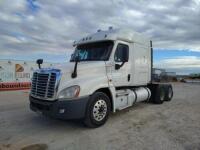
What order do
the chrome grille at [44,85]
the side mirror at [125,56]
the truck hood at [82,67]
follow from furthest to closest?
the side mirror at [125,56] < the truck hood at [82,67] < the chrome grille at [44,85]

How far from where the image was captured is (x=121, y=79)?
734cm

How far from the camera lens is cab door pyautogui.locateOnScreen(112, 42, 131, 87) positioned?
23.0 feet

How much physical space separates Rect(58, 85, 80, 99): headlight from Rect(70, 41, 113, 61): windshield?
1672mm

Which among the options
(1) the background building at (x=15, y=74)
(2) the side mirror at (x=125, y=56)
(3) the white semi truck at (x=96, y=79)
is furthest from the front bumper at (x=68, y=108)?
(1) the background building at (x=15, y=74)

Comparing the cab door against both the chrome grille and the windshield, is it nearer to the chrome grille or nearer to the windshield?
the windshield

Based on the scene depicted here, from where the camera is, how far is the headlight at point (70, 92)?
564 centimetres

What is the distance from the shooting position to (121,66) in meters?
7.18

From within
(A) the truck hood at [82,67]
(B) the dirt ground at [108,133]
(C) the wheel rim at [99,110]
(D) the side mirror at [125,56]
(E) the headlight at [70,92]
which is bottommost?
(B) the dirt ground at [108,133]

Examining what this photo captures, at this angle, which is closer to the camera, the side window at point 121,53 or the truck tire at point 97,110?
the truck tire at point 97,110

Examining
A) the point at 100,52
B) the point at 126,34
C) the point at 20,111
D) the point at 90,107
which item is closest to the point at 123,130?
the point at 90,107

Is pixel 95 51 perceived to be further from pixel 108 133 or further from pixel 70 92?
pixel 108 133

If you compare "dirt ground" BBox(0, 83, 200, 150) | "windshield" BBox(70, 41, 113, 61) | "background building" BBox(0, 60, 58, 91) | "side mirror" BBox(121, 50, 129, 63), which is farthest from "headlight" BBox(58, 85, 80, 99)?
"background building" BBox(0, 60, 58, 91)

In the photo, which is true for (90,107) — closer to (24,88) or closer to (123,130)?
(123,130)

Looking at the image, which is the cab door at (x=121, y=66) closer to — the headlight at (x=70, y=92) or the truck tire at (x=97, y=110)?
the truck tire at (x=97, y=110)
